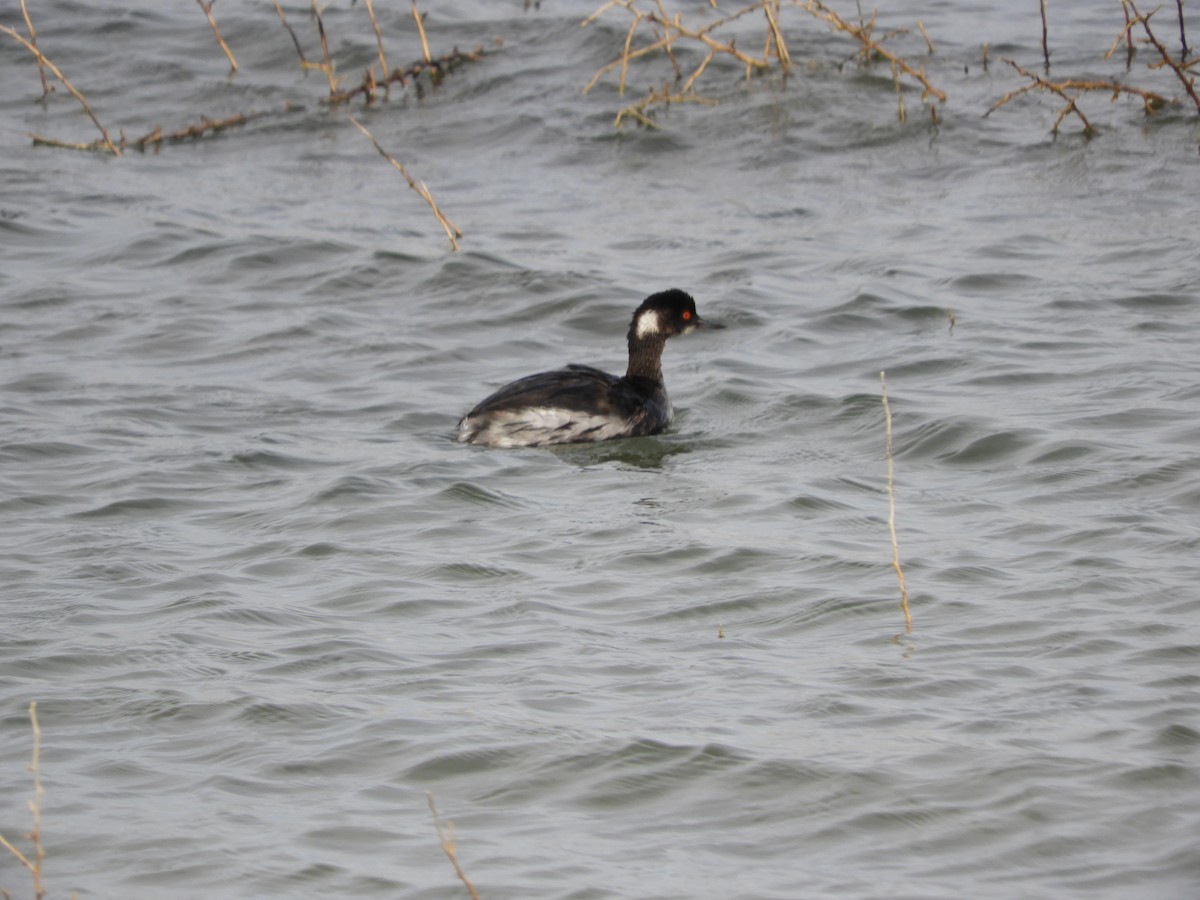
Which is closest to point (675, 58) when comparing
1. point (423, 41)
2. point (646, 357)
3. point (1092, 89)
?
point (423, 41)

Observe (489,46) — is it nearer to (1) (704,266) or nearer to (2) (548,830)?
(1) (704,266)

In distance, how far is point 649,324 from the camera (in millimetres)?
10500

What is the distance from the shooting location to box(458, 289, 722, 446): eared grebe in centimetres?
945

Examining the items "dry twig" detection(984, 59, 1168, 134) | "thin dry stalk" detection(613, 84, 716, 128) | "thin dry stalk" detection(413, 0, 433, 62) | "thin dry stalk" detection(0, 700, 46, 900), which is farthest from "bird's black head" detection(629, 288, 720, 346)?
"thin dry stalk" detection(413, 0, 433, 62)

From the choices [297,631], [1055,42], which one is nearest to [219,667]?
[297,631]

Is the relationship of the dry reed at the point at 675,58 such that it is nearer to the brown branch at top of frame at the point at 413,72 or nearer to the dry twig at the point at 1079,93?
the brown branch at top of frame at the point at 413,72

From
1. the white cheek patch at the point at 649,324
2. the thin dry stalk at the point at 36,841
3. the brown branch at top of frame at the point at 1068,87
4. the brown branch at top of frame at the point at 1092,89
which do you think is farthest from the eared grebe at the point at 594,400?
the thin dry stalk at the point at 36,841

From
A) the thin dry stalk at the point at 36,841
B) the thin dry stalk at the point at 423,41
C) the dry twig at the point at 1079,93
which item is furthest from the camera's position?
the thin dry stalk at the point at 423,41

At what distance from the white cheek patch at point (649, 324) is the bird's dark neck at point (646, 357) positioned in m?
0.03

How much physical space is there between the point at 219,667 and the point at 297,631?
45 centimetres

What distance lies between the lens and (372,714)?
19.4 ft

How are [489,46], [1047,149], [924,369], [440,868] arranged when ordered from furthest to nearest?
[489,46] < [1047,149] < [924,369] < [440,868]

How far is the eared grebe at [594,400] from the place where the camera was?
372 inches

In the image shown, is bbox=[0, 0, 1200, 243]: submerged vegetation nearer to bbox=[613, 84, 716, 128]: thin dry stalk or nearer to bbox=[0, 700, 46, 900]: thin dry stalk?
bbox=[613, 84, 716, 128]: thin dry stalk
